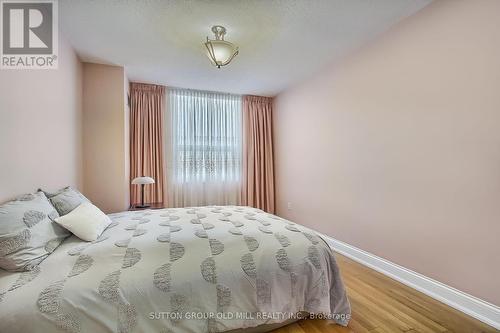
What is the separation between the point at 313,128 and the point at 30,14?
11.2 feet

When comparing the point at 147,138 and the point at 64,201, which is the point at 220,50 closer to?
the point at 64,201

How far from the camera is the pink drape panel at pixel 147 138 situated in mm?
3875

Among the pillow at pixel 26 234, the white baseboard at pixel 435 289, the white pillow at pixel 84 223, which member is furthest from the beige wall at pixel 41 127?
the white baseboard at pixel 435 289

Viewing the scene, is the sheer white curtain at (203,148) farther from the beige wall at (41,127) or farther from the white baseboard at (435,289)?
the white baseboard at (435,289)

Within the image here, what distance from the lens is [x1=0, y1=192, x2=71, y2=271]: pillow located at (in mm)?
1229

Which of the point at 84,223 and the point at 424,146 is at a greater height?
the point at 424,146

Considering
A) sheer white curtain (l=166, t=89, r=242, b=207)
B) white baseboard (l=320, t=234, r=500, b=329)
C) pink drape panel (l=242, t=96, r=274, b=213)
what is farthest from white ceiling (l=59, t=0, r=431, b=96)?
white baseboard (l=320, t=234, r=500, b=329)

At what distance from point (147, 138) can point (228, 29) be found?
7.79 ft

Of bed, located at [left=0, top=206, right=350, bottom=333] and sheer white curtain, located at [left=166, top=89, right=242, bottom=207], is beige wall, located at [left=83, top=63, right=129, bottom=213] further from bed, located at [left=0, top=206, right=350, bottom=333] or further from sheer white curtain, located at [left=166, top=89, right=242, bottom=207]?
bed, located at [left=0, top=206, right=350, bottom=333]

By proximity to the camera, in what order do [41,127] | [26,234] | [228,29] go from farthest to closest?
[228,29]
[41,127]
[26,234]

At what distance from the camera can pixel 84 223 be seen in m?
1.69

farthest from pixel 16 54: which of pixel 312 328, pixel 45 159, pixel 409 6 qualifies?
pixel 409 6

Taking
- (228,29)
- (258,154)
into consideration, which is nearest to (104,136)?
(228,29)

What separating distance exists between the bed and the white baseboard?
1.00 m
